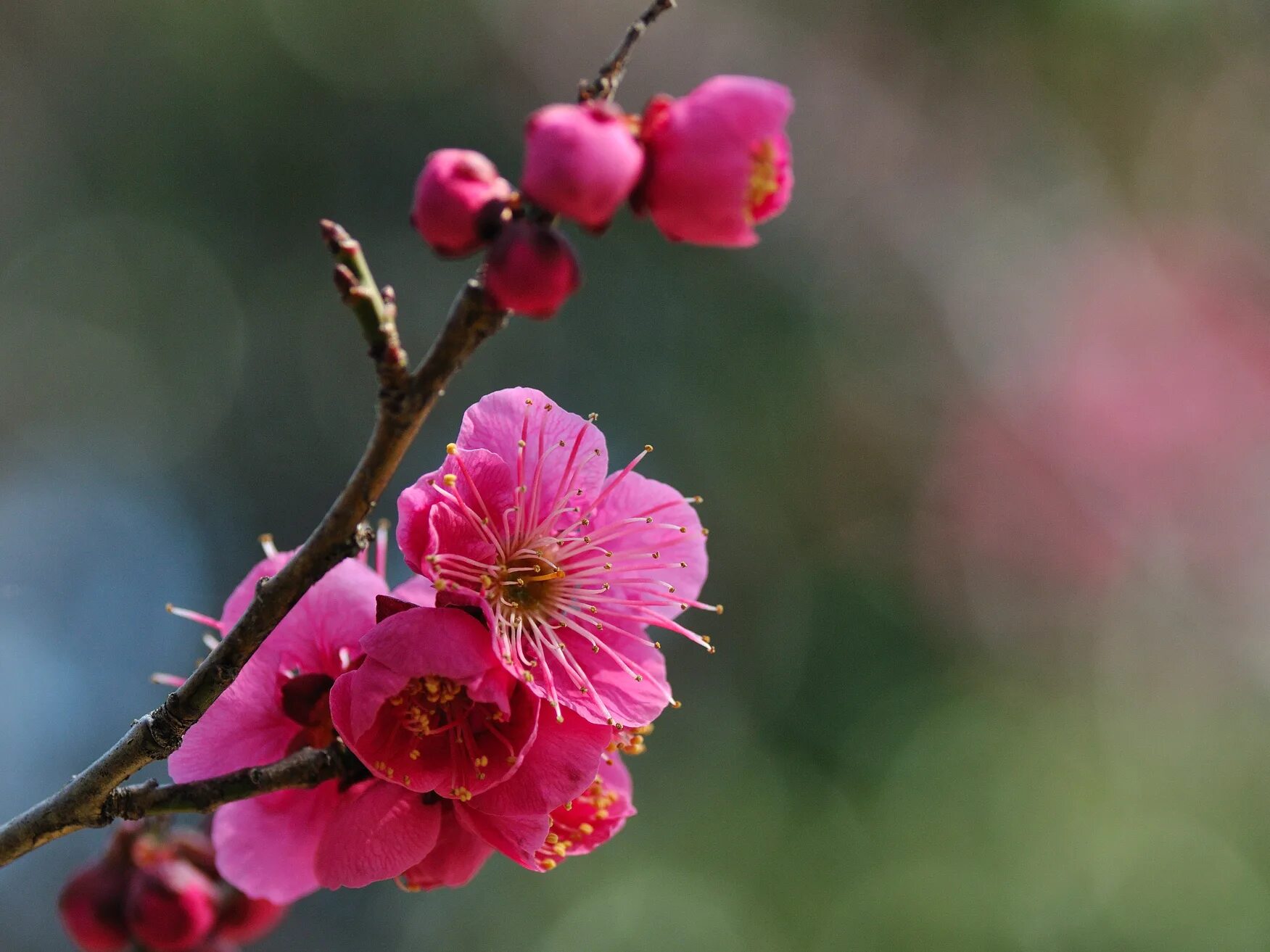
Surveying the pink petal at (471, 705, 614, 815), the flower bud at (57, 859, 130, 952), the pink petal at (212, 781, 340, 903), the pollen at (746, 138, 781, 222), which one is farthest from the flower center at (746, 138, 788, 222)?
the flower bud at (57, 859, 130, 952)

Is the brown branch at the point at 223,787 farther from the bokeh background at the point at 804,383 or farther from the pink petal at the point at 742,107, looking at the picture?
the bokeh background at the point at 804,383

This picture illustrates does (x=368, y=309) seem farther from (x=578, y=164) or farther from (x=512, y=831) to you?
(x=512, y=831)

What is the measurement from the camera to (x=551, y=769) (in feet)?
3.41

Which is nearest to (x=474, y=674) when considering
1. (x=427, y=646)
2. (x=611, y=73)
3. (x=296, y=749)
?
(x=427, y=646)

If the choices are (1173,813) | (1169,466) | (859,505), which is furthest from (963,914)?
(1169,466)

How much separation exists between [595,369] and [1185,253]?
10.4ft

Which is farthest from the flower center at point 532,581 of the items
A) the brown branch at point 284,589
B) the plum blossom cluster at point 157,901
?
the plum blossom cluster at point 157,901

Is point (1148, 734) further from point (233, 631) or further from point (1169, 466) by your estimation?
point (233, 631)

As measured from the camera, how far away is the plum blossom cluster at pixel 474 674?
3.39ft

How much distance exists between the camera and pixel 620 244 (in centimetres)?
480

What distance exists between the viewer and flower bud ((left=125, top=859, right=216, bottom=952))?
5.35 feet

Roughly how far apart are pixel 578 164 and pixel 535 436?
1.37 feet

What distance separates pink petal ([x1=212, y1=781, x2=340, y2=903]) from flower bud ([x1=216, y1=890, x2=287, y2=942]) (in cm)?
53

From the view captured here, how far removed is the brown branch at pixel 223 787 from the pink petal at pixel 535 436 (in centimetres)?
33
